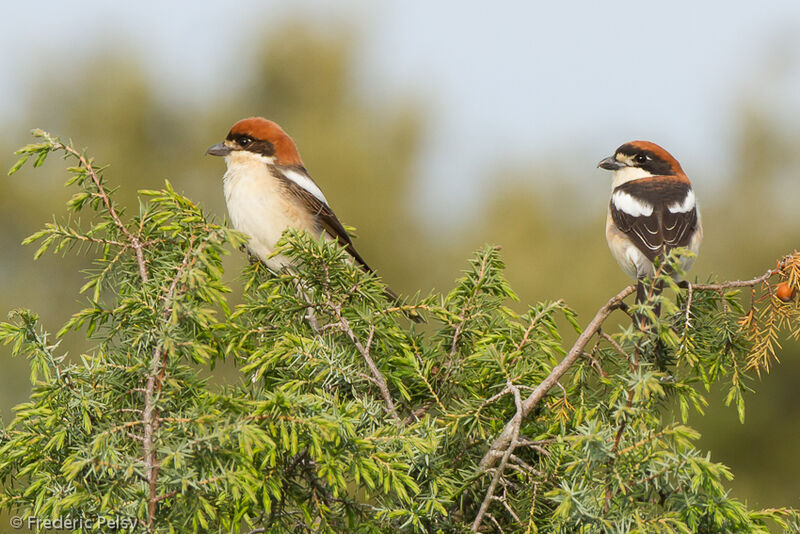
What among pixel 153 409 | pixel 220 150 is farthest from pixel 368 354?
pixel 220 150

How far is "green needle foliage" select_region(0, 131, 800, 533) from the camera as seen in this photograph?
1.77m

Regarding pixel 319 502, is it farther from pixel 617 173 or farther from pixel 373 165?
pixel 373 165

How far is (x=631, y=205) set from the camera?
4.54 metres

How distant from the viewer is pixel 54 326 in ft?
51.7

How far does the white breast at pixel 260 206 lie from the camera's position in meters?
4.58

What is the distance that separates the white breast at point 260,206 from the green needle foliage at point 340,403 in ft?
6.93

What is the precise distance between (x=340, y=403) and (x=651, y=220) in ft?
8.69

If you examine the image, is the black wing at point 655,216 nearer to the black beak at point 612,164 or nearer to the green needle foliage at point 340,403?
the black beak at point 612,164

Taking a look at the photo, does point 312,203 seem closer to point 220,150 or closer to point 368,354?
point 220,150

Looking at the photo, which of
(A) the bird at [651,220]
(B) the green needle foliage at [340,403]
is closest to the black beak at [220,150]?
(A) the bird at [651,220]

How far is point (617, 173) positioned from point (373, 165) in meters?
14.0

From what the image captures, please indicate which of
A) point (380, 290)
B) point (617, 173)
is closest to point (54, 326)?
point (617, 173)

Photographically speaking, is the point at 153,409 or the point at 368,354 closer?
the point at 153,409

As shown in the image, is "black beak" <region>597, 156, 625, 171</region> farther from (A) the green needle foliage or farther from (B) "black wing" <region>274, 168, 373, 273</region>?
(A) the green needle foliage
